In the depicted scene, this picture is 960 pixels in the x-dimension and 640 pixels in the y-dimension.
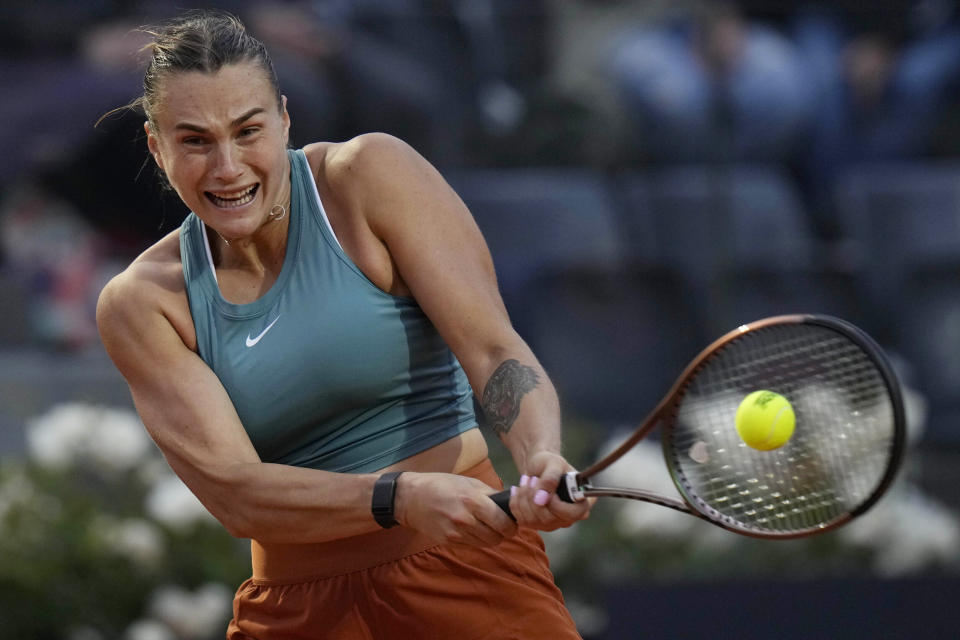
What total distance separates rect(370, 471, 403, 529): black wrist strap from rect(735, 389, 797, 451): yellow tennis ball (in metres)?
0.53

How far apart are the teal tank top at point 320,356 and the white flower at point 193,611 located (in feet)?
5.24

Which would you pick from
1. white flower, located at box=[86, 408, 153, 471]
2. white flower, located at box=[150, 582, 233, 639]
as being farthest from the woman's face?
white flower, located at box=[86, 408, 153, 471]

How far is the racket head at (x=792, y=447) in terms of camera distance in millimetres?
1911

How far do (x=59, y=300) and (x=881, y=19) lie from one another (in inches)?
118

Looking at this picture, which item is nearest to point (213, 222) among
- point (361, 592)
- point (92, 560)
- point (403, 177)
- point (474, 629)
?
point (403, 177)

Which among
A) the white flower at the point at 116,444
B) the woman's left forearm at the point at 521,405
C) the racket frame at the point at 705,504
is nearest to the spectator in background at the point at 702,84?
the white flower at the point at 116,444

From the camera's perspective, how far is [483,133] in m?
4.59

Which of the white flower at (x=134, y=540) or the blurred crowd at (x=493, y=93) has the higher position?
the blurred crowd at (x=493, y=93)

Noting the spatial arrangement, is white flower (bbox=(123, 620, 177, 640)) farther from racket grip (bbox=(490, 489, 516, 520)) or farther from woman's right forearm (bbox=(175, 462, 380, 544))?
racket grip (bbox=(490, 489, 516, 520))

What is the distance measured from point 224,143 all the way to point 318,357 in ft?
1.08

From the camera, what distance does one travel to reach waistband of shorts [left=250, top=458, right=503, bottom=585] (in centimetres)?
197

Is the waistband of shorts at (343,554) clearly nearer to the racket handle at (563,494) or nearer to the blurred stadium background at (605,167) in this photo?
the racket handle at (563,494)

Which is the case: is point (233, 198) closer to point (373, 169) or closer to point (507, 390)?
point (373, 169)

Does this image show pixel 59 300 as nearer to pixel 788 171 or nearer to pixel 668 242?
pixel 668 242
